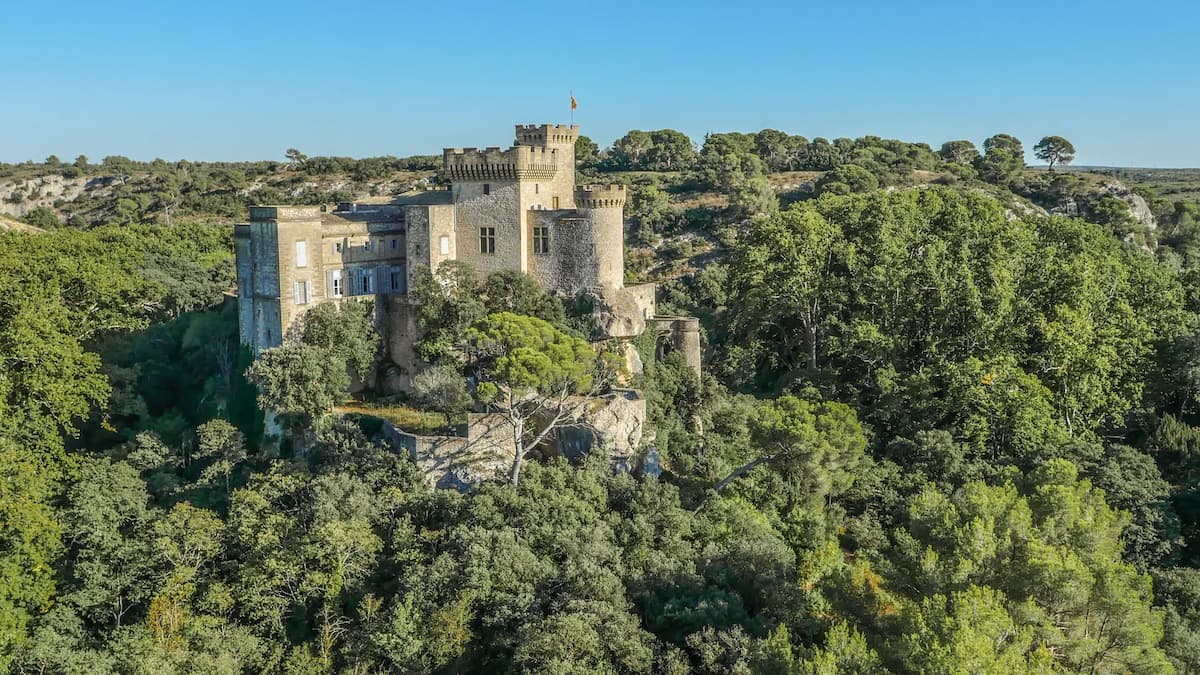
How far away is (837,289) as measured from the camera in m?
43.8

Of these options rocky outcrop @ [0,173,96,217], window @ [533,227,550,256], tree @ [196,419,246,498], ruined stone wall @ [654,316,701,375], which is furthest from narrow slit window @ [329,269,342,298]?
rocky outcrop @ [0,173,96,217]

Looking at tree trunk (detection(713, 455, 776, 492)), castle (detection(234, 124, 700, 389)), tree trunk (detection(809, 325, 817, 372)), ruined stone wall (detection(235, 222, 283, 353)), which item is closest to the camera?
tree trunk (detection(713, 455, 776, 492))

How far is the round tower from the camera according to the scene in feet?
126

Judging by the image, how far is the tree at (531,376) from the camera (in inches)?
1216

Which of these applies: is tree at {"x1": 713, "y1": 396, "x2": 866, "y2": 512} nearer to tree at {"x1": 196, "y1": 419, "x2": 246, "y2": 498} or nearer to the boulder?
the boulder

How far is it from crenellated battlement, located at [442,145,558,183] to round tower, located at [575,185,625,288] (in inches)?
95.6

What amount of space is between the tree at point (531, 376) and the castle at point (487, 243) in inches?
195

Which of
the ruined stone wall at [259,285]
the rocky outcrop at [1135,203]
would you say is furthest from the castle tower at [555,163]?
the rocky outcrop at [1135,203]

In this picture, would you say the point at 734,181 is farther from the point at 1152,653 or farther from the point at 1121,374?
the point at 1152,653

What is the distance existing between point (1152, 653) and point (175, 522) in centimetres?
2652

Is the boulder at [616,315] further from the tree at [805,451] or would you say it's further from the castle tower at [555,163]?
the tree at [805,451]

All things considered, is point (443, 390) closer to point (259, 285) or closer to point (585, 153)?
point (259, 285)

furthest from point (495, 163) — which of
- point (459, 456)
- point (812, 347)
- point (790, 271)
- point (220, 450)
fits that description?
point (812, 347)

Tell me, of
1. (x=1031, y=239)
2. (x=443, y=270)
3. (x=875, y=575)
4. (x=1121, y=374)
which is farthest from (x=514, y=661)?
(x=1031, y=239)
